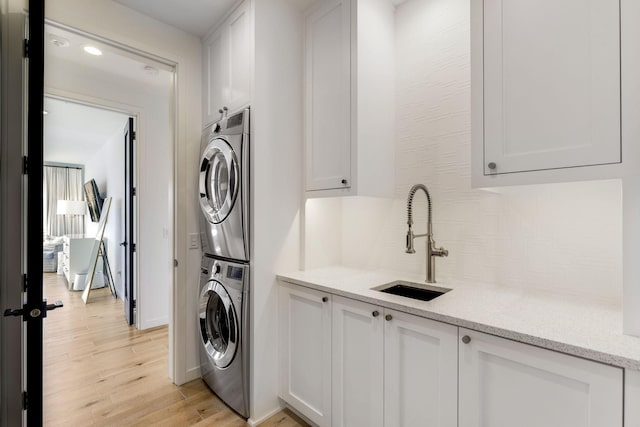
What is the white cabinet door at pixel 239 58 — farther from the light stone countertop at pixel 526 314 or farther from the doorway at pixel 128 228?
the light stone countertop at pixel 526 314

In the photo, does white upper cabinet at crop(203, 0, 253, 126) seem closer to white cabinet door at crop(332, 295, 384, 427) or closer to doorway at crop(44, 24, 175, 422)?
doorway at crop(44, 24, 175, 422)

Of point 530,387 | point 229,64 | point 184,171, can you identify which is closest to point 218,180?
point 184,171

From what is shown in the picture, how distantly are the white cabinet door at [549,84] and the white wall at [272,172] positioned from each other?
1102 mm

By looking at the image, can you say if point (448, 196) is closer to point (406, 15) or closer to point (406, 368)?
point (406, 368)

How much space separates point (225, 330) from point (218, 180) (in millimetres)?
1029

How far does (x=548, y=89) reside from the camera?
1.16 meters

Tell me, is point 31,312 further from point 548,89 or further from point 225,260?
point 548,89

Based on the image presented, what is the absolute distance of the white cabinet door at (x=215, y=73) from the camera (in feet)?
6.88

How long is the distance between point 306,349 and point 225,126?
150 centimetres

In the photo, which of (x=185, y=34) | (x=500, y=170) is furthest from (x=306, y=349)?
(x=185, y=34)

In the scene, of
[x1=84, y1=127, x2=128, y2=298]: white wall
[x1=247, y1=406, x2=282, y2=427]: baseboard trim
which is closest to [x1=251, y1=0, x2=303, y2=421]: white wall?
[x1=247, y1=406, x2=282, y2=427]: baseboard trim

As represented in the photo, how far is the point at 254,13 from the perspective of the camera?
71.0 inches

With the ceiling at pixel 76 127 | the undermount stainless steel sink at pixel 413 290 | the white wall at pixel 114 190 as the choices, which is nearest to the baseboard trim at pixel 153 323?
the white wall at pixel 114 190

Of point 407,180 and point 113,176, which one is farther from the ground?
point 113,176
